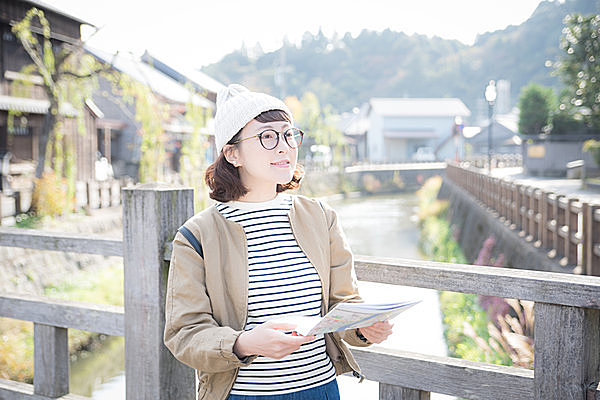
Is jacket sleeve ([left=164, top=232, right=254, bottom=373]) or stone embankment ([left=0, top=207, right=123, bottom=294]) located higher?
jacket sleeve ([left=164, top=232, right=254, bottom=373])

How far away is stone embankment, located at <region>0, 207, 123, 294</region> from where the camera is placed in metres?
8.69

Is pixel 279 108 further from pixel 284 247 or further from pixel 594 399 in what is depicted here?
pixel 594 399

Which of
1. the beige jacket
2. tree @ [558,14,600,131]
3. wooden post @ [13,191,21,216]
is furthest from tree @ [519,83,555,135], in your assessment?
the beige jacket

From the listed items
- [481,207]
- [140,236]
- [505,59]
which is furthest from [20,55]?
[505,59]

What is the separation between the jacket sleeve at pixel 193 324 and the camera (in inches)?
58.7

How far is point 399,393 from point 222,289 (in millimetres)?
682

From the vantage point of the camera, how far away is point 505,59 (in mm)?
80188

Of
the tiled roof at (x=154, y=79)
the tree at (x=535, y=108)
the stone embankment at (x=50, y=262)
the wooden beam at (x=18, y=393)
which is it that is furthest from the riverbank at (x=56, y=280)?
the tree at (x=535, y=108)

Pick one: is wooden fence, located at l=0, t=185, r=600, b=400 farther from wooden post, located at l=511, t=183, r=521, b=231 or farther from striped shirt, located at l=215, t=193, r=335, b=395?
wooden post, located at l=511, t=183, r=521, b=231

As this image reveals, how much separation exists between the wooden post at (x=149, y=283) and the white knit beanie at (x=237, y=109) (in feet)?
1.70

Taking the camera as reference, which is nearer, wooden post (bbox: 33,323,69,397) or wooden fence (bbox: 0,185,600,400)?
wooden fence (bbox: 0,185,600,400)

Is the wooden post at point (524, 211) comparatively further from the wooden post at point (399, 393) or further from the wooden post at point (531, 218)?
the wooden post at point (399, 393)

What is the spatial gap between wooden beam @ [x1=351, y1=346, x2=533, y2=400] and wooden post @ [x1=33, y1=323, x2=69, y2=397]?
1.26m

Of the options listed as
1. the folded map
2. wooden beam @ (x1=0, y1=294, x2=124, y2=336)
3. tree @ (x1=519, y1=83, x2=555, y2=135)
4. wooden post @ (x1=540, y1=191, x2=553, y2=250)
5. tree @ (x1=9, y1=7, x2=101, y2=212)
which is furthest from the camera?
tree @ (x1=519, y1=83, x2=555, y2=135)
